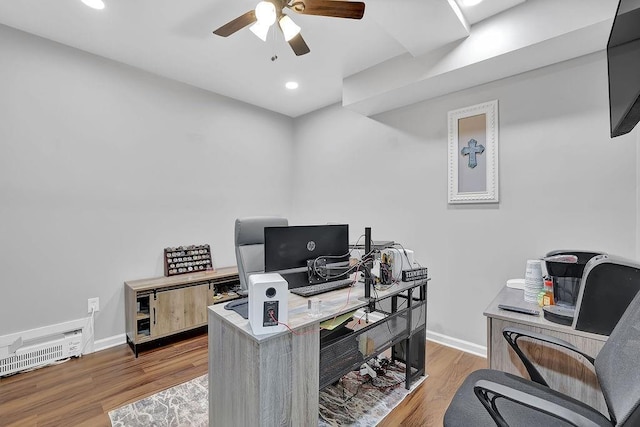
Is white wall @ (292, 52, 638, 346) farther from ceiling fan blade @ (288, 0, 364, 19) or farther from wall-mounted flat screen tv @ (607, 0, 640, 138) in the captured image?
ceiling fan blade @ (288, 0, 364, 19)

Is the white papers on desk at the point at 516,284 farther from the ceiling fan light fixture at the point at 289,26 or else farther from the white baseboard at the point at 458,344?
the ceiling fan light fixture at the point at 289,26

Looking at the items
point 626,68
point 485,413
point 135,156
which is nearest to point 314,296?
point 485,413

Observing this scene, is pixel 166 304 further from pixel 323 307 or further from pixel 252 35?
pixel 252 35

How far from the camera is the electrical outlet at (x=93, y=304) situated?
8.77 ft

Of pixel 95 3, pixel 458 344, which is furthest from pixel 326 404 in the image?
pixel 95 3

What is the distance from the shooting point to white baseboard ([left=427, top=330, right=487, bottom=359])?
2.63 meters

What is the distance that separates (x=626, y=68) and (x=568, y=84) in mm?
1362

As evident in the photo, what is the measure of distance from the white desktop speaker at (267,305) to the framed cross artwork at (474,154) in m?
2.13

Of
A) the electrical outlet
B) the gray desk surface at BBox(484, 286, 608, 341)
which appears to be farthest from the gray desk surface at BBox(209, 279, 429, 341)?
the electrical outlet

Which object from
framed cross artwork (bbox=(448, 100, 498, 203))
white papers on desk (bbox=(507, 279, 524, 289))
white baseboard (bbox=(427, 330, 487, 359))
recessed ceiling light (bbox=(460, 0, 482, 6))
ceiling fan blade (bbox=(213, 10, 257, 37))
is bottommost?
white baseboard (bbox=(427, 330, 487, 359))

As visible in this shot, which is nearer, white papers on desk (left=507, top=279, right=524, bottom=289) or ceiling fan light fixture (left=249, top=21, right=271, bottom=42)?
ceiling fan light fixture (left=249, top=21, right=271, bottom=42)

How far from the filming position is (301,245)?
1830 mm

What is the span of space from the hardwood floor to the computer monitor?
1121mm

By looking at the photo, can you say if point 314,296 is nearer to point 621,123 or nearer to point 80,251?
point 621,123
